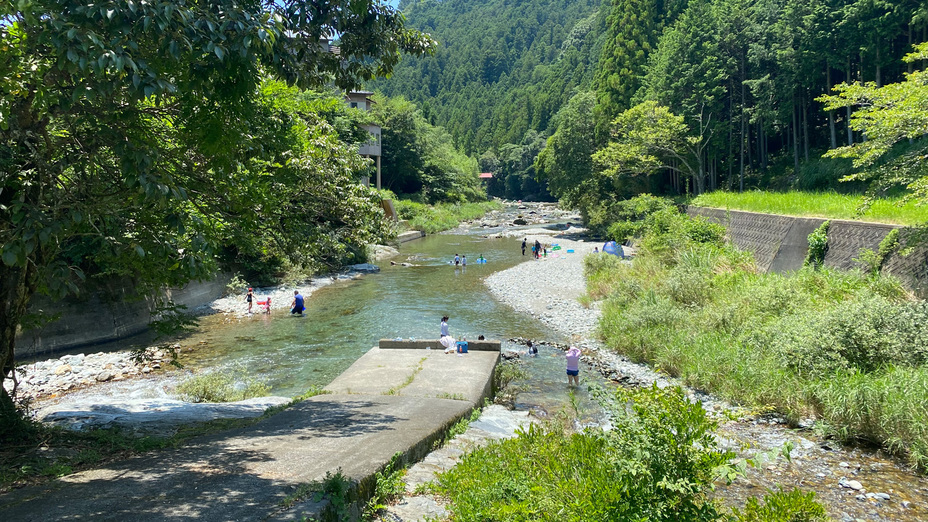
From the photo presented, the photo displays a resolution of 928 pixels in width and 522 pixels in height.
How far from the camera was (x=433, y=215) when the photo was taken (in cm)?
6275

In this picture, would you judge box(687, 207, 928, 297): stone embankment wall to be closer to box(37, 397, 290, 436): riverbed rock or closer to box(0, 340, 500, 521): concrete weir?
box(0, 340, 500, 521): concrete weir

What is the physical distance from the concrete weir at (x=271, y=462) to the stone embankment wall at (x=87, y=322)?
9.68 meters

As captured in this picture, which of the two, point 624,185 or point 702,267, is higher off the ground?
point 624,185

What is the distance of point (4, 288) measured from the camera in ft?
24.0

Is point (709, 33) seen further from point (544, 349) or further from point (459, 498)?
point (459, 498)

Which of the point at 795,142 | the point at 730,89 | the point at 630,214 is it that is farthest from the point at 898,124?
the point at 730,89

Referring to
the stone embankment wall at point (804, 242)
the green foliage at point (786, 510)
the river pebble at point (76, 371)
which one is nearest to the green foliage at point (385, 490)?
the green foliage at point (786, 510)

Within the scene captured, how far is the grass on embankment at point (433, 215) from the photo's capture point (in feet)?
192

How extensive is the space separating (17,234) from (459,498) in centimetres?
486

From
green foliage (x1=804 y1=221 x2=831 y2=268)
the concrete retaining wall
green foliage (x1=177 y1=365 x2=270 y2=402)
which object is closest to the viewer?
green foliage (x1=177 y1=365 x2=270 y2=402)

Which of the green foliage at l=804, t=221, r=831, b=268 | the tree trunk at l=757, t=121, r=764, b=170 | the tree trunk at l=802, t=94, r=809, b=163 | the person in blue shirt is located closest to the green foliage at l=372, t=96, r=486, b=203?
the tree trunk at l=757, t=121, r=764, b=170

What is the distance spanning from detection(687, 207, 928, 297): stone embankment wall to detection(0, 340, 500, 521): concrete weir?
1191 cm

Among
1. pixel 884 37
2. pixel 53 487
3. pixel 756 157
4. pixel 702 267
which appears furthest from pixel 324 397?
pixel 756 157

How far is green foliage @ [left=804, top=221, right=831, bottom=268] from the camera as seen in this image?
62.3ft
